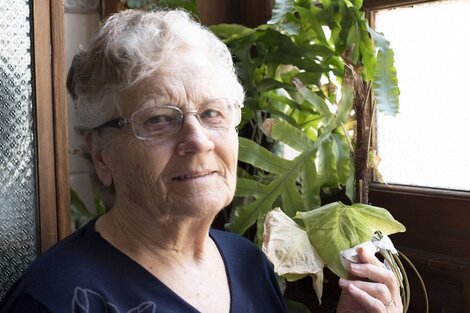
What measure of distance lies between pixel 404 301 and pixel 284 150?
599mm

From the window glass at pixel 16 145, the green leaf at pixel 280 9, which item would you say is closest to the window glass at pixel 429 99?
the green leaf at pixel 280 9

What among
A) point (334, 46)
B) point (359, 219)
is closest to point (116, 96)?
point (359, 219)

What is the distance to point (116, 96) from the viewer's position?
0.95 meters

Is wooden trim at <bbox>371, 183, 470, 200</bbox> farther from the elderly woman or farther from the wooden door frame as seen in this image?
the wooden door frame

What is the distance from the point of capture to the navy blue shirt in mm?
869

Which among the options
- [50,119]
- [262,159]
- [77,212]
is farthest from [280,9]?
[77,212]

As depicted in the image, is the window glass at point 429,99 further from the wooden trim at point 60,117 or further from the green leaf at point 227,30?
the wooden trim at point 60,117

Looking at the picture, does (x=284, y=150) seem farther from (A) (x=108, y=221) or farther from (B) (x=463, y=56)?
(A) (x=108, y=221)

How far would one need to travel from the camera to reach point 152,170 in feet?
3.11

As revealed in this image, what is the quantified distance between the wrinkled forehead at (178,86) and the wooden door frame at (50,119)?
0.61 ft

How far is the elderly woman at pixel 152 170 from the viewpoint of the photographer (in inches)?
36.7

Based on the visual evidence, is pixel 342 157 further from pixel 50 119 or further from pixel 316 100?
pixel 50 119

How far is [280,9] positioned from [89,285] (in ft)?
2.34

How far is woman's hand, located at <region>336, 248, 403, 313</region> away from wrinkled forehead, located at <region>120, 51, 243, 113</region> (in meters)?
0.37
